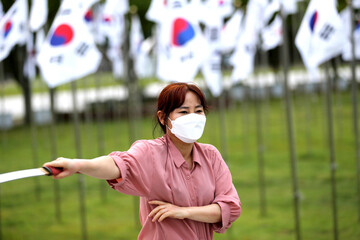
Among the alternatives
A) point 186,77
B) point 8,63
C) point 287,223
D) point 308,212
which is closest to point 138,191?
point 186,77

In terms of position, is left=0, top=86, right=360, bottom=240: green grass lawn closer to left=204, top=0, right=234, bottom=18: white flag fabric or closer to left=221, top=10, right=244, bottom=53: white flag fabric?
left=221, top=10, right=244, bottom=53: white flag fabric

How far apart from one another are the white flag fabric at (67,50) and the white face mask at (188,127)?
150 inches

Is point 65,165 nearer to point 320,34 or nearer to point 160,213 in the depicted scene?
point 160,213

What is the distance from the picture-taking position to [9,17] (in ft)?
22.6

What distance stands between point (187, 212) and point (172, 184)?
0.15m

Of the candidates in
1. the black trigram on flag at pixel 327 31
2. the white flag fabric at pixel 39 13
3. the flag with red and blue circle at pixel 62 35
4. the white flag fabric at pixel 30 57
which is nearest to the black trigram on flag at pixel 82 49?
the flag with red and blue circle at pixel 62 35

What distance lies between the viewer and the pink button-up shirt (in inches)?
94.5

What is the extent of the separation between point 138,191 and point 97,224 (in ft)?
19.6

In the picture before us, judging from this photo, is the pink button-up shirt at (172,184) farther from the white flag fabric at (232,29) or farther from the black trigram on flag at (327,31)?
the white flag fabric at (232,29)

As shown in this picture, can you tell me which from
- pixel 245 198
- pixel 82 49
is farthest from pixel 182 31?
pixel 245 198

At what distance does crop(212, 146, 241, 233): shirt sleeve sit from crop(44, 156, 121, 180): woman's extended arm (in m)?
0.49

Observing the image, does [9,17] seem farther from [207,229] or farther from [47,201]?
[207,229]

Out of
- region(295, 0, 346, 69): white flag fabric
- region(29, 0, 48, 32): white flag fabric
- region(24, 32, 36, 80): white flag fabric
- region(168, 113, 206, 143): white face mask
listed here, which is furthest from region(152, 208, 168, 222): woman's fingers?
region(24, 32, 36, 80): white flag fabric

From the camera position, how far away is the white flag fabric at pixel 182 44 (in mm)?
6883
